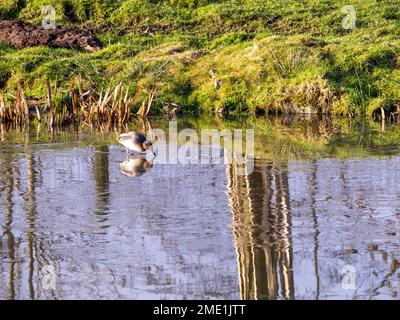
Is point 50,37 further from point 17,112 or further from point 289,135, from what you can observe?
point 289,135

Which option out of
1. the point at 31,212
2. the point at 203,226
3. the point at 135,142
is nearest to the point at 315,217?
the point at 203,226

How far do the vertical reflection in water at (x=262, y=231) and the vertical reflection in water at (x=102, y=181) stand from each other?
1483mm

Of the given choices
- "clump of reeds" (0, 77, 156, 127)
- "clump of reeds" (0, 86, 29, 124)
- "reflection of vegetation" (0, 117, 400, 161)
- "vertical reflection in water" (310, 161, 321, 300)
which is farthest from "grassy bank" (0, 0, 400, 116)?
"vertical reflection in water" (310, 161, 321, 300)

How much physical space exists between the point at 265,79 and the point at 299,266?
13272 mm

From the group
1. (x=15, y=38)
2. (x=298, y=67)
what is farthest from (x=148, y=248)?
(x=15, y=38)

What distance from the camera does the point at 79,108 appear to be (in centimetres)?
1930

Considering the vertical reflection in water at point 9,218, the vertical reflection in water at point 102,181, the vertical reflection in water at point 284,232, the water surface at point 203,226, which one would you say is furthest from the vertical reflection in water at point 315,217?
the vertical reflection in water at point 9,218

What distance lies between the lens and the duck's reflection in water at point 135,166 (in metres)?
12.4

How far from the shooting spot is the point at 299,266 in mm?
7934

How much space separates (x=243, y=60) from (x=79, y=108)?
4567mm

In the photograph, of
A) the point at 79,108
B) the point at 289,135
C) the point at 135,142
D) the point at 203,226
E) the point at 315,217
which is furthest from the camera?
the point at 79,108

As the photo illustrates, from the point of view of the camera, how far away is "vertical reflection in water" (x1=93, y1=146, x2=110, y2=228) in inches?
399

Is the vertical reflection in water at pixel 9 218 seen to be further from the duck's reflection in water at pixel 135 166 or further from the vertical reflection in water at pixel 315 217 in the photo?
the vertical reflection in water at pixel 315 217
